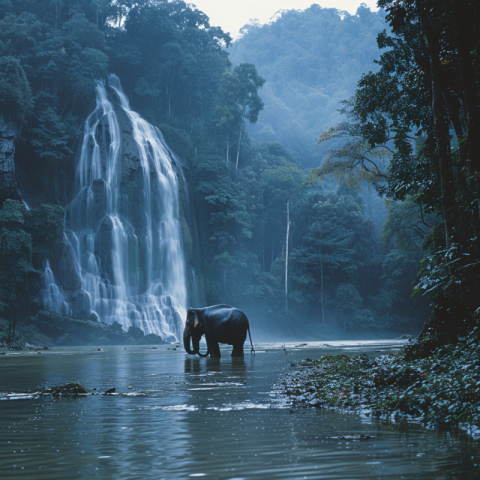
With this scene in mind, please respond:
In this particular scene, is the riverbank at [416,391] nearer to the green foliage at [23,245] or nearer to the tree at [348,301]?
the green foliage at [23,245]

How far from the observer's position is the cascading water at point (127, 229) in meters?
33.8

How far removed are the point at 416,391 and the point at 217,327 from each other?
34.3ft

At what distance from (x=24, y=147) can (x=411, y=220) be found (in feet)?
81.2

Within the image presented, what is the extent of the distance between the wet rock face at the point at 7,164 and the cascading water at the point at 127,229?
12.5 feet

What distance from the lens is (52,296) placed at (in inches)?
1252

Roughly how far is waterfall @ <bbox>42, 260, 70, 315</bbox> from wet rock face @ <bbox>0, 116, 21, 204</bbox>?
4.92m

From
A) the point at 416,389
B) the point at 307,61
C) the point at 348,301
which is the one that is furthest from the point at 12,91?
the point at 307,61

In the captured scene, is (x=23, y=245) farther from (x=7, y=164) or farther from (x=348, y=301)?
(x=348, y=301)

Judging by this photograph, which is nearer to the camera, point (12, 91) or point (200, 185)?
point (12, 91)

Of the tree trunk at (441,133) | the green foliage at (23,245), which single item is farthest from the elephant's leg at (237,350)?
the green foliage at (23,245)

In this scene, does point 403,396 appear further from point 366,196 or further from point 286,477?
point 366,196

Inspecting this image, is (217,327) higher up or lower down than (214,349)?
higher up

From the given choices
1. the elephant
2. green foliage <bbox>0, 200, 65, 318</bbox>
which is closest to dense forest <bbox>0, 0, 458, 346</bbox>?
green foliage <bbox>0, 200, 65, 318</bbox>

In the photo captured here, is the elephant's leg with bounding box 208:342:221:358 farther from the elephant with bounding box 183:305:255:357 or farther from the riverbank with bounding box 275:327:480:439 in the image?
the riverbank with bounding box 275:327:480:439
